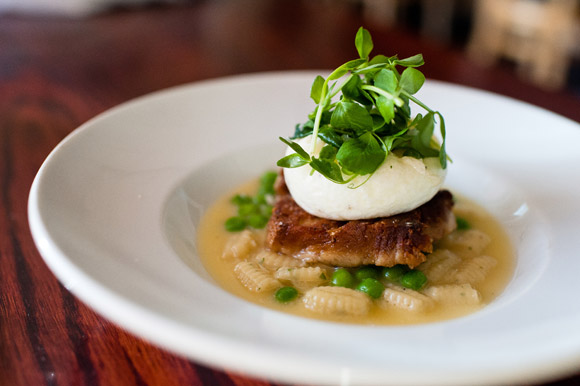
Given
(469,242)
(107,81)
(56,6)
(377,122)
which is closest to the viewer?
(377,122)

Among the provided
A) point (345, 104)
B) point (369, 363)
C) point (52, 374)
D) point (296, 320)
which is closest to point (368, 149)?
point (345, 104)

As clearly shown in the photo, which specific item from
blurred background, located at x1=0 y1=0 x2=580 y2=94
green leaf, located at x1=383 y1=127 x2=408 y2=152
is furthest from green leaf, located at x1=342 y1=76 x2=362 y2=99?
blurred background, located at x1=0 y1=0 x2=580 y2=94

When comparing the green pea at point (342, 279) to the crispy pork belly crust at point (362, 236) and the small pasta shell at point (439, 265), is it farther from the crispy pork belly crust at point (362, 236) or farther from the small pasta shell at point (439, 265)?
the small pasta shell at point (439, 265)

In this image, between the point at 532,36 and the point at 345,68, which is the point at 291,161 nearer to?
the point at 345,68

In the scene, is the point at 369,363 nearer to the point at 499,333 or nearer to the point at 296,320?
the point at 296,320

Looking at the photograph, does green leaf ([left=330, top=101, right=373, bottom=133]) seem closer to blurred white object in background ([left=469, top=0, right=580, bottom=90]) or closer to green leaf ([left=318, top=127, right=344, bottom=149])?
green leaf ([left=318, top=127, right=344, bottom=149])

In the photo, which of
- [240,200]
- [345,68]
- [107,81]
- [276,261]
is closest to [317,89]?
[345,68]

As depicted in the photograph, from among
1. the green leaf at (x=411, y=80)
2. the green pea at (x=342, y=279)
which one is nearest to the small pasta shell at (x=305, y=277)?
the green pea at (x=342, y=279)
